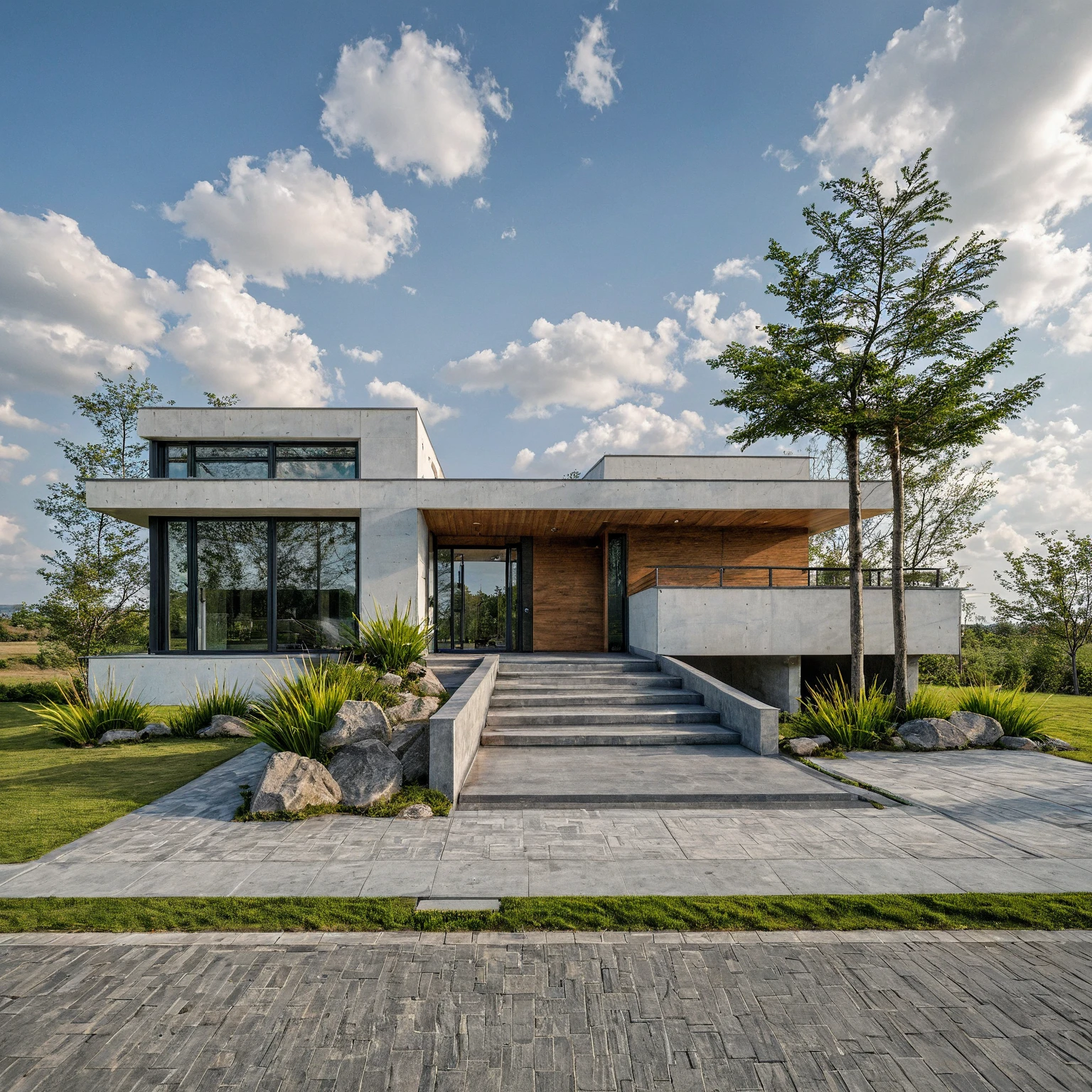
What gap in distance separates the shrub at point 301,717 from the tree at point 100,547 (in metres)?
14.1

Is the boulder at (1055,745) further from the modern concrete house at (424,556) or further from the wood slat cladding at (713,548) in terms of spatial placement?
the wood slat cladding at (713,548)

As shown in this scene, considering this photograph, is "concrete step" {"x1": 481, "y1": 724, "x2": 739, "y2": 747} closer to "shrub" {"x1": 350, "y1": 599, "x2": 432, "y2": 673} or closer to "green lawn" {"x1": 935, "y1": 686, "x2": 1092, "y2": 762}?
"shrub" {"x1": 350, "y1": 599, "x2": 432, "y2": 673}

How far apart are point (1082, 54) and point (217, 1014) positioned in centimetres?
1385

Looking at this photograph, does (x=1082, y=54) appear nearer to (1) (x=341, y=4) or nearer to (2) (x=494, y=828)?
(1) (x=341, y=4)

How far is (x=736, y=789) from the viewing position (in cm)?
601

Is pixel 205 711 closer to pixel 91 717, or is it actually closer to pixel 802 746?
pixel 91 717

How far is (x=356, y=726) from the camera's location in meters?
6.41

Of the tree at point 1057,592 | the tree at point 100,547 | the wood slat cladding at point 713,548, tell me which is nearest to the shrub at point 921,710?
the wood slat cladding at point 713,548

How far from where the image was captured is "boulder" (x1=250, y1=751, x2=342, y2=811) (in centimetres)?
548

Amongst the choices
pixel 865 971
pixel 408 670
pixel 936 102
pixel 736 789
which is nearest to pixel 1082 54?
pixel 936 102

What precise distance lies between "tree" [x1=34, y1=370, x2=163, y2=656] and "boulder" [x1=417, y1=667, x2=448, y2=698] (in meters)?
13.5

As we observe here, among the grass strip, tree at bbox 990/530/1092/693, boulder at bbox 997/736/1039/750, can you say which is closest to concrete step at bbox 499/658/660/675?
boulder at bbox 997/736/1039/750

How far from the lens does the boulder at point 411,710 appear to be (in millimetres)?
7230

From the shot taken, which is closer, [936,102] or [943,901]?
[943,901]
